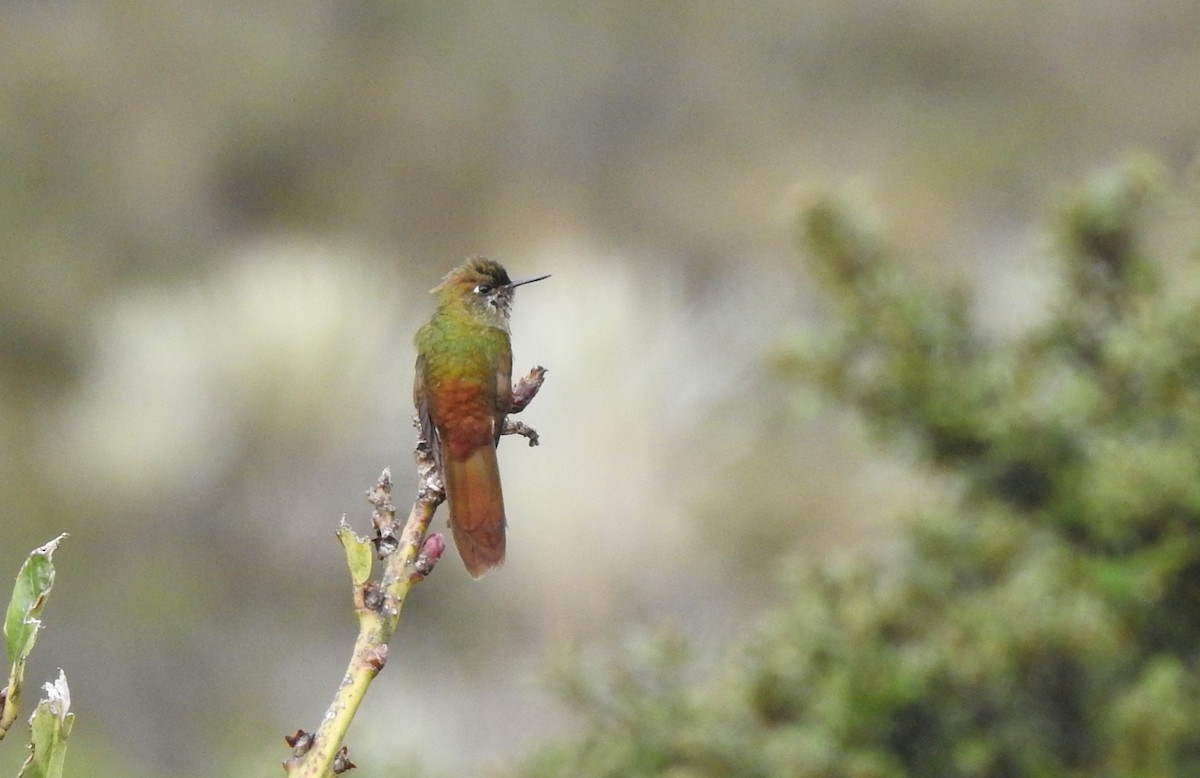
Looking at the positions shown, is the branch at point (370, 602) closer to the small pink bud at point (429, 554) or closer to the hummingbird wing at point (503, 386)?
the small pink bud at point (429, 554)

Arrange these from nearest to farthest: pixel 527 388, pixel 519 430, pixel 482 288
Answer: pixel 527 388, pixel 519 430, pixel 482 288

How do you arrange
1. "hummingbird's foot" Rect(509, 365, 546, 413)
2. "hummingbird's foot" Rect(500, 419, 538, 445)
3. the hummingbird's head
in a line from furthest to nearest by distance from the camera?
1. the hummingbird's head
2. "hummingbird's foot" Rect(500, 419, 538, 445)
3. "hummingbird's foot" Rect(509, 365, 546, 413)

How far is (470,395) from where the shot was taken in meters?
2.50

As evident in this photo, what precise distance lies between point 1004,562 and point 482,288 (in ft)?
4.21

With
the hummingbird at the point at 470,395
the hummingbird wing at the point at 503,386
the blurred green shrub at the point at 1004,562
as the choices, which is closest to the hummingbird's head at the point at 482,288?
the hummingbird at the point at 470,395

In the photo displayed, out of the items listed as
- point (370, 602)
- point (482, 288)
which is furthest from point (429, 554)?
point (482, 288)

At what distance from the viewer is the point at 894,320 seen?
11.8 ft

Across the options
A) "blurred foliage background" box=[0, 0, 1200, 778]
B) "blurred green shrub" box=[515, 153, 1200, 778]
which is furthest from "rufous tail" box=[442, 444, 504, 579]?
"blurred foliage background" box=[0, 0, 1200, 778]

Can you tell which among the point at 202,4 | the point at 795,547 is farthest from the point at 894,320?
the point at 202,4

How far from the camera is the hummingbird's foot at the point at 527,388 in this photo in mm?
2037

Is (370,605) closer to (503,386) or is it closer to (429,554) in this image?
(429,554)

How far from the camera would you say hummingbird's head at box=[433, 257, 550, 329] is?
2.87 meters

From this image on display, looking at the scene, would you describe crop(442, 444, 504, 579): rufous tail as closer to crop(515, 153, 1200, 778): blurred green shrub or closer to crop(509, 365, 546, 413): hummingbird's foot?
crop(509, 365, 546, 413): hummingbird's foot

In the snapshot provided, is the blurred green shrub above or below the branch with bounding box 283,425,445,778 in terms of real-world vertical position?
above
